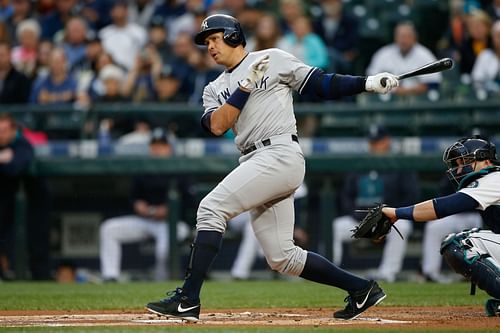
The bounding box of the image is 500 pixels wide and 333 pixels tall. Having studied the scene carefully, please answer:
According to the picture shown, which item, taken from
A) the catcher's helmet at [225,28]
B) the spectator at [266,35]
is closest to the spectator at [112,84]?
the spectator at [266,35]

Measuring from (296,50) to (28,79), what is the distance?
312 cm

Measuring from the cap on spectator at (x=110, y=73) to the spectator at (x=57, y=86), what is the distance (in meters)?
0.33

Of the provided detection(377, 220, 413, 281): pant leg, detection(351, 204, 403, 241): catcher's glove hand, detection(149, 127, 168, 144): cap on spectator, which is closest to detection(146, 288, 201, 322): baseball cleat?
detection(351, 204, 403, 241): catcher's glove hand

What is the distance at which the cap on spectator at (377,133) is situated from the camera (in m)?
9.98

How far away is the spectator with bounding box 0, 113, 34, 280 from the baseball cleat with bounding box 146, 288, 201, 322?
5.35 m

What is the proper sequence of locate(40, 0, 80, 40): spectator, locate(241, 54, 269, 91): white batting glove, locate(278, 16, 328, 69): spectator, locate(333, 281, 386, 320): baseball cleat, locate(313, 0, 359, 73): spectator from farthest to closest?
locate(40, 0, 80, 40): spectator, locate(313, 0, 359, 73): spectator, locate(278, 16, 328, 69): spectator, locate(333, 281, 386, 320): baseball cleat, locate(241, 54, 269, 91): white batting glove

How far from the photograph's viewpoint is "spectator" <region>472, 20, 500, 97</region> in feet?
33.6

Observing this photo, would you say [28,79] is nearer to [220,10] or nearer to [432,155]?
[220,10]

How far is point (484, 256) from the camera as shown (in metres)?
5.39

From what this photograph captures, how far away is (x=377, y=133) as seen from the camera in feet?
32.8

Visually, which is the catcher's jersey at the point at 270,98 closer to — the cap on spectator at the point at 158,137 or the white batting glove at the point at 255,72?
the white batting glove at the point at 255,72

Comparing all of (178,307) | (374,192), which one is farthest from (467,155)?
(374,192)

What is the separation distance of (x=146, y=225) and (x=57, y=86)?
2.17 m

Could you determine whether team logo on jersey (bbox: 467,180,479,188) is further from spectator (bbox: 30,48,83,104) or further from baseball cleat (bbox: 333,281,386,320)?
spectator (bbox: 30,48,83,104)
